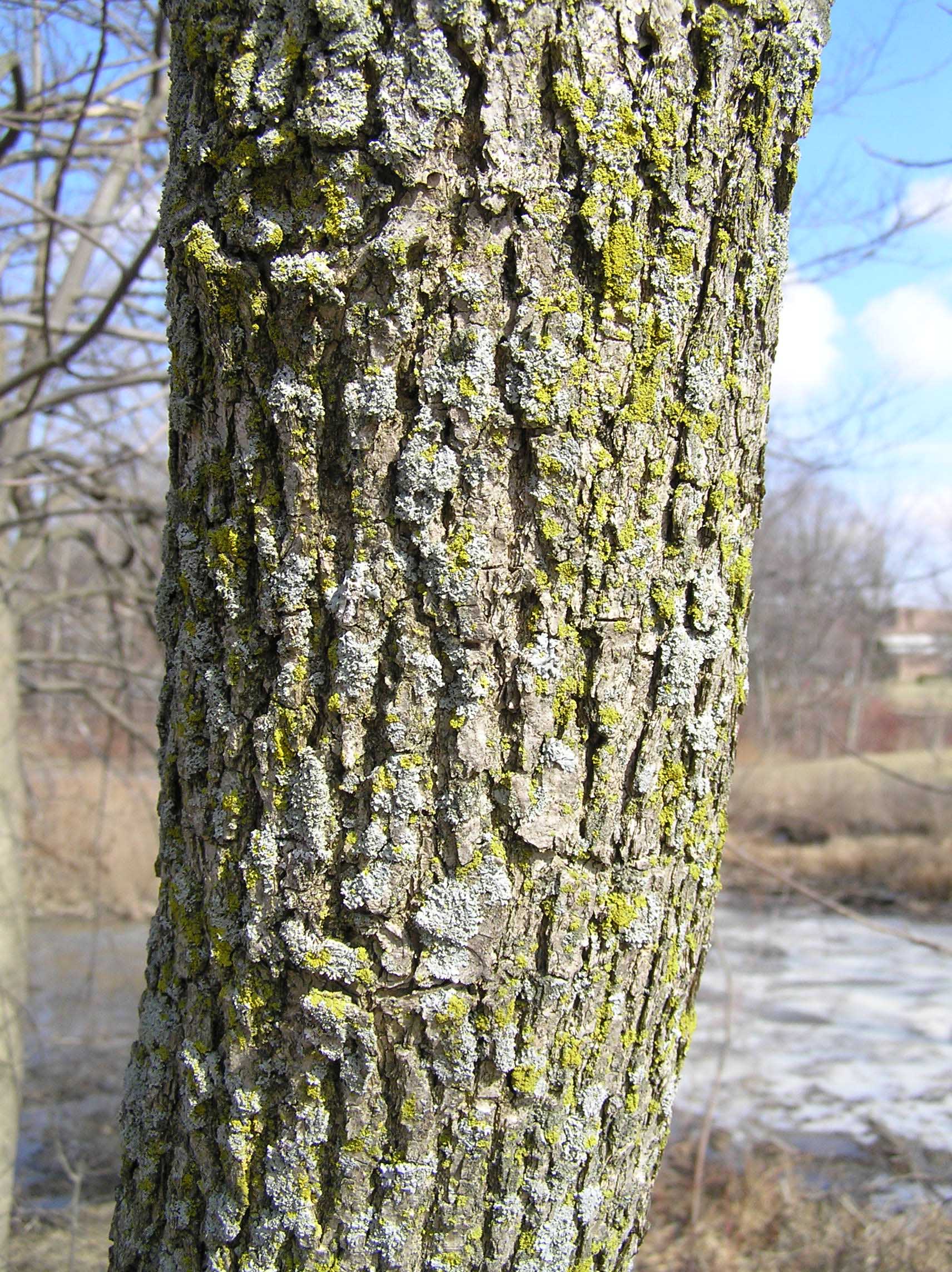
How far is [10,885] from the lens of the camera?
4.28 m

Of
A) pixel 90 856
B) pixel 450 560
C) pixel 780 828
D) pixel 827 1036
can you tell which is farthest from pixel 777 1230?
pixel 780 828

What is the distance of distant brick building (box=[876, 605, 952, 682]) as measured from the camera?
18188mm

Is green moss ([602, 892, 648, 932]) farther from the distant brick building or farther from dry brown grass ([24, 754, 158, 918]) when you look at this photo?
the distant brick building

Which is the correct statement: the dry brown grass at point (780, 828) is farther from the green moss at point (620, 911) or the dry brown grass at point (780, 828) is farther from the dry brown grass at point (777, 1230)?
the green moss at point (620, 911)

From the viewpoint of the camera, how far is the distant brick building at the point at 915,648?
1819 centimetres

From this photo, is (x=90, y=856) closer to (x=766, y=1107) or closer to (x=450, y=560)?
(x=766, y=1107)

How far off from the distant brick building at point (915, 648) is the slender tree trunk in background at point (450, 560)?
1699cm

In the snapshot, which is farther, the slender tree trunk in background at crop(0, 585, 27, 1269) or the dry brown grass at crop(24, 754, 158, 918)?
the dry brown grass at crop(24, 754, 158, 918)

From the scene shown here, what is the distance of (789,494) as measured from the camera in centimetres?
640

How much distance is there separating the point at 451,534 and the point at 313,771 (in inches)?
9.9

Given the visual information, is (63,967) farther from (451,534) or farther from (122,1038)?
(451,534)

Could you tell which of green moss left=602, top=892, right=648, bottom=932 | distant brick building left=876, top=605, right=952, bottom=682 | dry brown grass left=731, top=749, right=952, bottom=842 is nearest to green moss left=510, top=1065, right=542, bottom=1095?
green moss left=602, top=892, right=648, bottom=932

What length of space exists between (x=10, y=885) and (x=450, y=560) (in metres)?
4.11

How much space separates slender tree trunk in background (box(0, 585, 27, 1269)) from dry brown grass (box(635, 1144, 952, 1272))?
3027 mm
